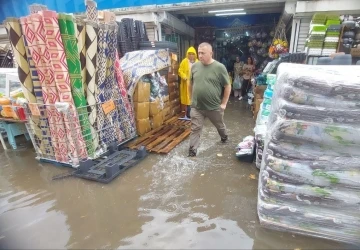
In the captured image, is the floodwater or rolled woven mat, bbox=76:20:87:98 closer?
the floodwater

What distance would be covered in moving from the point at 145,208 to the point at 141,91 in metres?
2.33

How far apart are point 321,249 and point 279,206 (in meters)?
0.42

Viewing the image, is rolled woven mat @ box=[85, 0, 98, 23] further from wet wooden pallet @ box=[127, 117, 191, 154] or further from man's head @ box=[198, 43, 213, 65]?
wet wooden pallet @ box=[127, 117, 191, 154]

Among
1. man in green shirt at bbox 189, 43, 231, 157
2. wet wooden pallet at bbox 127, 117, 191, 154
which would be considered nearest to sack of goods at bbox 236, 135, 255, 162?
man in green shirt at bbox 189, 43, 231, 157

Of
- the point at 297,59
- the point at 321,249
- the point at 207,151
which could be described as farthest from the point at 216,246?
the point at 297,59

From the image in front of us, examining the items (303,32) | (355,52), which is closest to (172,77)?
(355,52)

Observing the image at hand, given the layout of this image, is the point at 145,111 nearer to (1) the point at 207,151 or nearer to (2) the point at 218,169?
(1) the point at 207,151

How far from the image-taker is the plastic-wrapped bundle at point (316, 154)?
1.68 m

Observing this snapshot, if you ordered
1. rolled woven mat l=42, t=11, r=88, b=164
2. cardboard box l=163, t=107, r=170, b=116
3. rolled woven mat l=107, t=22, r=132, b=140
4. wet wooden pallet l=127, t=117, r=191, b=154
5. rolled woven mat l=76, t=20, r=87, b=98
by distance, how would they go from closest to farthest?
rolled woven mat l=42, t=11, r=88, b=164 → rolled woven mat l=76, t=20, r=87, b=98 → rolled woven mat l=107, t=22, r=132, b=140 → wet wooden pallet l=127, t=117, r=191, b=154 → cardboard box l=163, t=107, r=170, b=116

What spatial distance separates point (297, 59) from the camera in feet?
18.6

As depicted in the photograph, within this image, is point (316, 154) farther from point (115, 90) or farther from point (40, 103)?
point (40, 103)

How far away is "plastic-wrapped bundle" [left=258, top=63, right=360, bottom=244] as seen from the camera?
1.68 meters

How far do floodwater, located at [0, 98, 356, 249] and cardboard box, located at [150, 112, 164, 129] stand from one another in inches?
51.2

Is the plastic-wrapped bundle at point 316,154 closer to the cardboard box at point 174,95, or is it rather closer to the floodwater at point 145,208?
the floodwater at point 145,208
